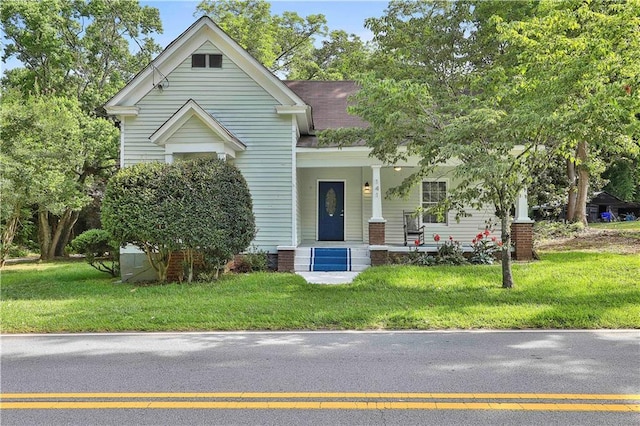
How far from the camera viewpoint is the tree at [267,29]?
72.9 ft

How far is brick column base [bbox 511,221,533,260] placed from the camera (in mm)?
11914

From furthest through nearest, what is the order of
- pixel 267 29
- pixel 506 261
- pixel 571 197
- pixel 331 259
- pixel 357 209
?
1. pixel 267 29
2. pixel 571 197
3. pixel 357 209
4. pixel 331 259
5. pixel 506 261

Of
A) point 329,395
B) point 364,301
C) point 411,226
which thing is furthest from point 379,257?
point 329,395

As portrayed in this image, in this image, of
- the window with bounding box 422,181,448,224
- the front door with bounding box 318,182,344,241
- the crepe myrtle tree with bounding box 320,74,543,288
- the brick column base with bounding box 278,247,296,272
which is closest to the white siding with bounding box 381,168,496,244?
the window with bounding box 422,181,448,224

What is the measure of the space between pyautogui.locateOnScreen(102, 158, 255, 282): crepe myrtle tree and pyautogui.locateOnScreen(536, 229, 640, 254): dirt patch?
9951mm

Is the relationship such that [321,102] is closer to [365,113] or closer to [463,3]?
[463,3]

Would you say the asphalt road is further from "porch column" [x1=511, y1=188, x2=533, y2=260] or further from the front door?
the front door

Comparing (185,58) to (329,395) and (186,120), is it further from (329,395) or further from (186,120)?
(329,395)

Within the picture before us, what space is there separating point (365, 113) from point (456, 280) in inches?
163

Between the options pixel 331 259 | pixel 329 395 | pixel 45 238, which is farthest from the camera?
pixel 45 238

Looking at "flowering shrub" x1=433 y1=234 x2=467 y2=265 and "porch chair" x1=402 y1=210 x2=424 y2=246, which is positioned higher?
"porch chair" x1=402 y1=210 x2=424 y2=246

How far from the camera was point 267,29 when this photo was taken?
23.4 metres

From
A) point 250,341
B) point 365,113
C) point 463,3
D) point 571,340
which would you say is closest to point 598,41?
point 365,113

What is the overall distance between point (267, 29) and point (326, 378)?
2257 cm
